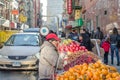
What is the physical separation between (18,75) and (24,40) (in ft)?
10.5

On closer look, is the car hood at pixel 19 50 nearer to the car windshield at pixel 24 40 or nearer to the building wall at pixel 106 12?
the car windshield at pixel 24 40

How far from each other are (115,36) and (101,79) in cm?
1281

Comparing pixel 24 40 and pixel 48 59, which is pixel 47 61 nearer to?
pixel 48 59

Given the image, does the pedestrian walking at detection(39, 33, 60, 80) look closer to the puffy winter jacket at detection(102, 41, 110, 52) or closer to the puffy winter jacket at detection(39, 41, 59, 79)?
the puffy winter jacket at detection(39, 41, 59, 79)

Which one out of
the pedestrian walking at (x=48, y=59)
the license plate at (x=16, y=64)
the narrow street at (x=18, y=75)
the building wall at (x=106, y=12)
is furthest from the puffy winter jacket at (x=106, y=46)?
the pedestrian walking at (x=48, y=59)

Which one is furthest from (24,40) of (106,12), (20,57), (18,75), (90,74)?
(106,12)

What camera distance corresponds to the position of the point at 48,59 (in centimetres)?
817

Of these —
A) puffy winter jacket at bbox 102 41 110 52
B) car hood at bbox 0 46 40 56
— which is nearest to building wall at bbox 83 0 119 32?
puffy winter jacket at bbox 102 41 110 52

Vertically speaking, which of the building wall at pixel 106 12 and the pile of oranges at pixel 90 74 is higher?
the pile of oranges at pixel 90 74

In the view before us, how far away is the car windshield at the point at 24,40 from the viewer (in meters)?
18.2

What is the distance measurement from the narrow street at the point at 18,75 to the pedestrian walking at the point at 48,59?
632 centimetres

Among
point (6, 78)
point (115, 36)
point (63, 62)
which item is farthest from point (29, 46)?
point (63, 62)

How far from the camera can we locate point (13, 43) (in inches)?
724

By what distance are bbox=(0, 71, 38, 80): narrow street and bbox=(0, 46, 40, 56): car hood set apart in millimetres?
685
